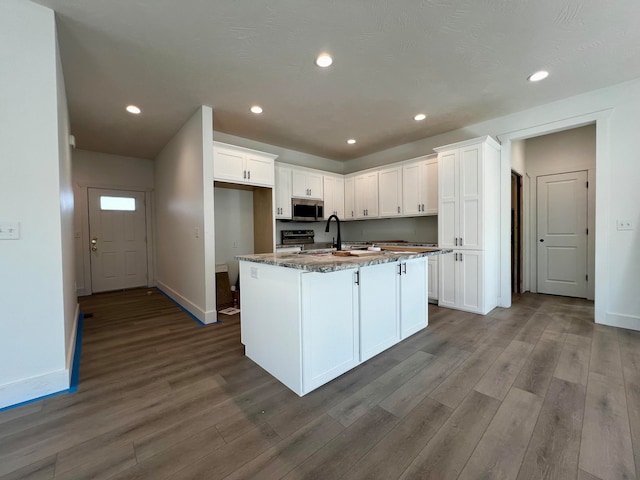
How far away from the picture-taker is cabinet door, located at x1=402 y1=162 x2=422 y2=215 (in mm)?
4414

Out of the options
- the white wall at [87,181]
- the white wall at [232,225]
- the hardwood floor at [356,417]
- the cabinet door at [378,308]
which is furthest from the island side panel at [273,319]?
the white wall at [87,181]

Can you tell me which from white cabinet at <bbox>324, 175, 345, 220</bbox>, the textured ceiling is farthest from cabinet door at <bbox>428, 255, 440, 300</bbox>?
white cabinet at <bbox>324, 175, 345, 220</bbox>

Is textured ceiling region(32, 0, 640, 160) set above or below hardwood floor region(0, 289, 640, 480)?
above

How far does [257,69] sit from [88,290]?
533cm

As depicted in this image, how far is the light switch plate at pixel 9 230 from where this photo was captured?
1.74 meters

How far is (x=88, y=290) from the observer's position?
201 inches

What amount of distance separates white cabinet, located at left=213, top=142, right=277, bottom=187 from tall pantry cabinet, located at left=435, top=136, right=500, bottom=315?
263cm

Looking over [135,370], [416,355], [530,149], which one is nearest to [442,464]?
[416,355]

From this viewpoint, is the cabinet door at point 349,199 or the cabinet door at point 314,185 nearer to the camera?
the cabinet door at point 314,185

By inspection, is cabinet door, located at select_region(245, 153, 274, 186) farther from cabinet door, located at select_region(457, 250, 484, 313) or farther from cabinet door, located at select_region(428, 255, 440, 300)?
cabinet door, located at select_region(457, 250, 484, 313)

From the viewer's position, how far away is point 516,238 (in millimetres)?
4766

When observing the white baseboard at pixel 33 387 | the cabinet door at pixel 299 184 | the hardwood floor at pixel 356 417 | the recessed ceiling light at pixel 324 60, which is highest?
the recessed ceiling light at pixel 324 60

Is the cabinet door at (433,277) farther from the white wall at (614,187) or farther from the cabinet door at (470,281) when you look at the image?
the white wall at (614,187)

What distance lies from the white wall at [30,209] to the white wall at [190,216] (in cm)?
150
